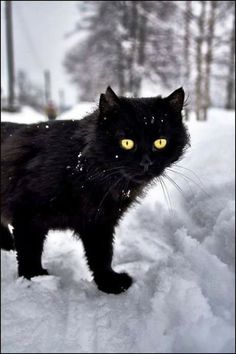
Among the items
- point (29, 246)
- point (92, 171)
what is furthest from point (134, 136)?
point (29, 246)

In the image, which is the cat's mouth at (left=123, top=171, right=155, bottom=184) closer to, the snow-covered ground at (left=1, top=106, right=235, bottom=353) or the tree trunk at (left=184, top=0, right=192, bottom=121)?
the snow-covered ground at (left=1, top=106, right=235, bottom=353)

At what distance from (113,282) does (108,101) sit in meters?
1.33

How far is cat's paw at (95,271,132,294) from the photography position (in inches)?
118

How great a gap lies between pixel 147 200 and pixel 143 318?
1857 mm

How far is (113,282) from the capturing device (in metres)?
3.02

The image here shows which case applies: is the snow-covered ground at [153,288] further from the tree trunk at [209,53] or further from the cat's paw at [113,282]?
the tree trunk at [209,53]

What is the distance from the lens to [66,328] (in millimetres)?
2469

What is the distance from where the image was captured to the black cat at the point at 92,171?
2.64m

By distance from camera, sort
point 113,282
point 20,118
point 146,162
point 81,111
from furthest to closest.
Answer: point 20,118 < point 81,111 < point 113,282 < point 146,162

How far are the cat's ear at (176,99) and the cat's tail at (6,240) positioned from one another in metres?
2.06

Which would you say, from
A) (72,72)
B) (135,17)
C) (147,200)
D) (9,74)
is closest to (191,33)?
(135,17)

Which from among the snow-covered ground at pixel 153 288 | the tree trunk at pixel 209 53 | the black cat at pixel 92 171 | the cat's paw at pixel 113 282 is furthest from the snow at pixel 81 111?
the tree trunk at pixel 209 53

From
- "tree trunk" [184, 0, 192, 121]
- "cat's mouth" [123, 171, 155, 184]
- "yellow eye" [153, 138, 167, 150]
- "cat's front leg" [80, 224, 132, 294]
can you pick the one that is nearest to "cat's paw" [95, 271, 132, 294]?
"cat's front leg" [80, 224, 132, 294]

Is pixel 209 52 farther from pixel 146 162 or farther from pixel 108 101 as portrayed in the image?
pixel 146 162
